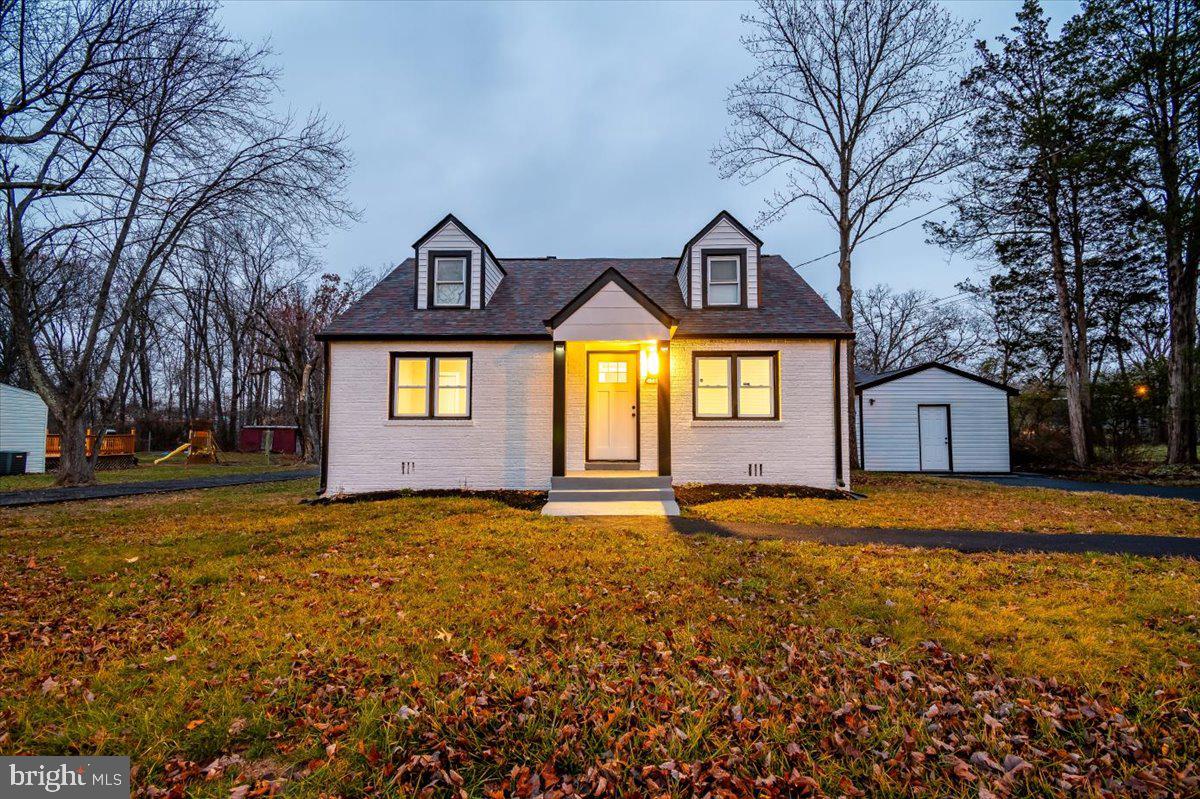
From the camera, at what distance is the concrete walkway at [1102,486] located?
11.7 m

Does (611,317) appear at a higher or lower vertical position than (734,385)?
higher

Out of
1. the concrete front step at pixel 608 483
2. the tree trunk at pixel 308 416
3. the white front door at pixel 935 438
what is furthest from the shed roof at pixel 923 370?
the tree trunk at pixel 308 416

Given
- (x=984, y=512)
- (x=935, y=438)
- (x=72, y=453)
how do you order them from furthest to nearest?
1. (x=935, y=438)
2. (x=72, y=453)
3. (x=984, y=512)

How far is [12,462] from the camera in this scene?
61.7 ft

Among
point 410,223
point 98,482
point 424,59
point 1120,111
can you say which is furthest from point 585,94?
point 98,482

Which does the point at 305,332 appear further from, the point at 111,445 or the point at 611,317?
the point at 611,317

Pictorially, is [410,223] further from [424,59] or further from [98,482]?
[98,482]

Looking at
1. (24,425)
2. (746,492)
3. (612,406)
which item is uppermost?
(612,406)

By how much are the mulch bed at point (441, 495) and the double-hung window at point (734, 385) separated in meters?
4.34

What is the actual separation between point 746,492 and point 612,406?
3.64 metres

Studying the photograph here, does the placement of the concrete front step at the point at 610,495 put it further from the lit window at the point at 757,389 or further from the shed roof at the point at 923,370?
the shed roof at the point at 923,370

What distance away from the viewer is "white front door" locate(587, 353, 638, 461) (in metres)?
12.0

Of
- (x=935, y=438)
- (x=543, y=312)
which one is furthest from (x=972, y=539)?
(x=935, y=438)

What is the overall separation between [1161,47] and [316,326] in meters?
34.6
